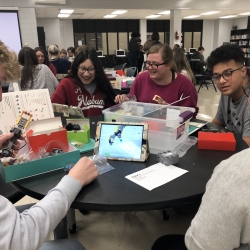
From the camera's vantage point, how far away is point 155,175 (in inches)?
44.5

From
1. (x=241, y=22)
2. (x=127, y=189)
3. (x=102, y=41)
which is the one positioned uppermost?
(x=241, y=22)

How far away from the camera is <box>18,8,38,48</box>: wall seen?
6.52 m

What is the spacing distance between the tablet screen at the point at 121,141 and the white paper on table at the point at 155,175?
120mm

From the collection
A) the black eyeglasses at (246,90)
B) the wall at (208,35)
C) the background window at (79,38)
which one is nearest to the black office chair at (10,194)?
the black eyeglasses at (246,90)

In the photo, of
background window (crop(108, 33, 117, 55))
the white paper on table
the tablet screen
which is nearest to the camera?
the white paper on table

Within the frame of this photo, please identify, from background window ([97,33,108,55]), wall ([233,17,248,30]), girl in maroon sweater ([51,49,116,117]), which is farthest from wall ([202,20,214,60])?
girl in maroon sweater ([51,49,116,117])

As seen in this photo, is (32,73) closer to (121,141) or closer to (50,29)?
(121,141)

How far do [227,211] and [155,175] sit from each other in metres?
0.56

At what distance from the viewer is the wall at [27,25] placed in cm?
652

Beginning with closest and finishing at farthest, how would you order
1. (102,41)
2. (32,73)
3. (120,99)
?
(120,99)
(32,73)
(102,41)

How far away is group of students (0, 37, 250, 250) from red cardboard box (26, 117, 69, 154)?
0.15m

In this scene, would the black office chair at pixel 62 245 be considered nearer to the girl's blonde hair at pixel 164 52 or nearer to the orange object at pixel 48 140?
the orange object at pixel 48 140

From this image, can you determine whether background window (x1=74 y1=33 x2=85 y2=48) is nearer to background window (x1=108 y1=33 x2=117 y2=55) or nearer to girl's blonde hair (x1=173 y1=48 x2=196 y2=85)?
background window (x1=108 y1=33 x2=117 y2=55)

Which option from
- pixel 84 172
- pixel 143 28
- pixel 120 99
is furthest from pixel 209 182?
pixel 143 28
